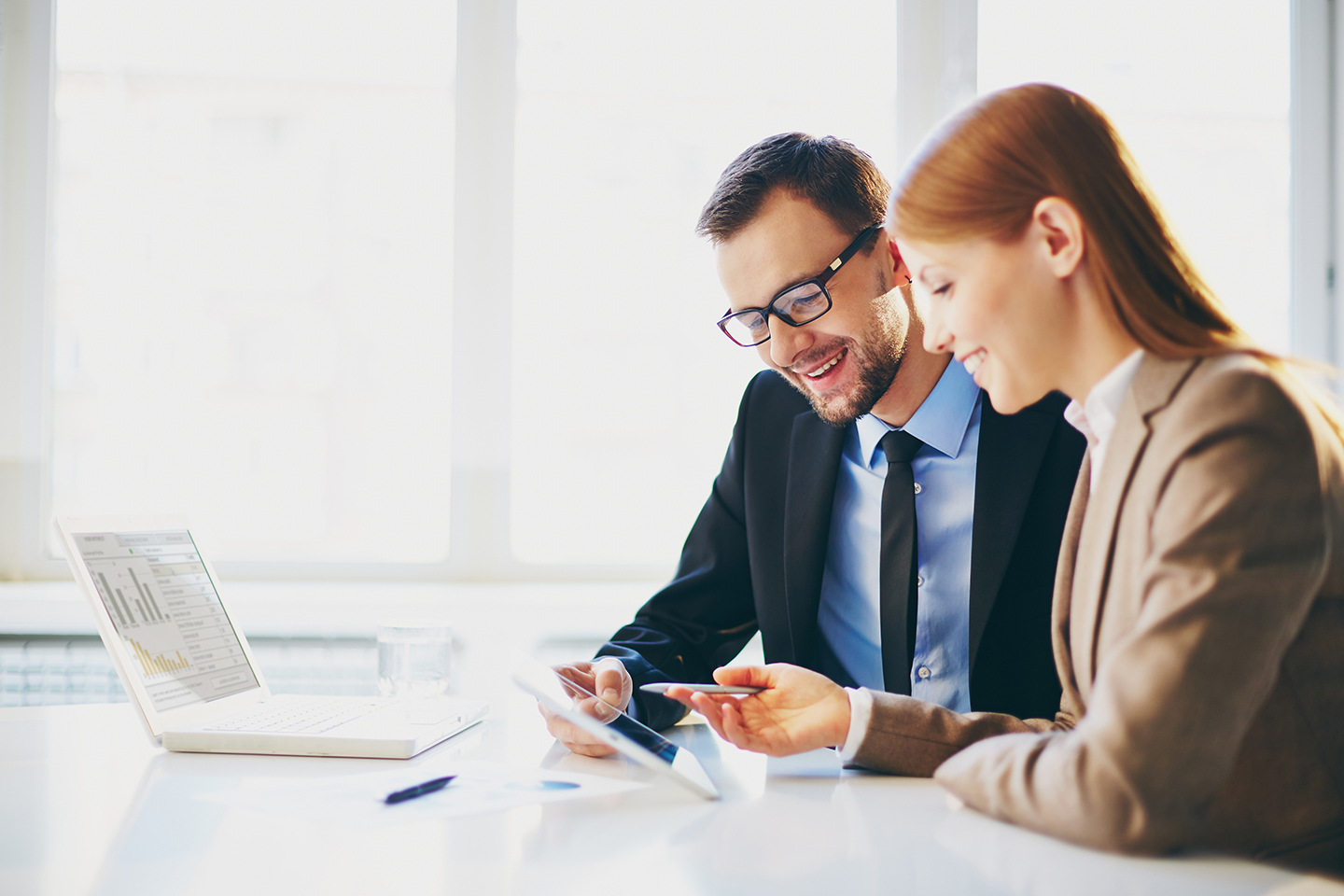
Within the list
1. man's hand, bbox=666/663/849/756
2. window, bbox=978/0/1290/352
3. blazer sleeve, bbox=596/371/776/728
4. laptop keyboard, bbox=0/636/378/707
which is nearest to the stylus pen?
man's hand, bbox=666/663/849/756

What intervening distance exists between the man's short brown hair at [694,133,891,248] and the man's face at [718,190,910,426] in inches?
0.7

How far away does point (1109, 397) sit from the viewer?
794mm

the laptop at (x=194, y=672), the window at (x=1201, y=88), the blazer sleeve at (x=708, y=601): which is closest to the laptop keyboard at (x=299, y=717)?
the laptop at (x=194, y=672)

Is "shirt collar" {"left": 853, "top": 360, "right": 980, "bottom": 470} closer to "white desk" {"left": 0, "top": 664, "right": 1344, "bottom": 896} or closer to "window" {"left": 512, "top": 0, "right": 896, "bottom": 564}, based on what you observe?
"white desk" {"left": 0, "top": 664, "right": 1344, "bottom": 896}

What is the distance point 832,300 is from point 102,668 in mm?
2105

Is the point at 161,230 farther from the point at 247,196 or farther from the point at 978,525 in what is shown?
the point at 978,525

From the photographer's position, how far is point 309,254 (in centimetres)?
263

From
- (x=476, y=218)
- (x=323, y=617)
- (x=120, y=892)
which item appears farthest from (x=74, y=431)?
(x=120, y=892)

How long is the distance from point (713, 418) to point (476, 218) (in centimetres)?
89

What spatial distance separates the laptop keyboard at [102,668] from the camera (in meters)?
2.33

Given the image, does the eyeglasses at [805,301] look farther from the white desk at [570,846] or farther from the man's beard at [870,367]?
the white desk at [570,846]

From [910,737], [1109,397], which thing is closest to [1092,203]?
[1109,397]

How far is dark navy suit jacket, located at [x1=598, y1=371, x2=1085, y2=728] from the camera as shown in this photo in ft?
4.25

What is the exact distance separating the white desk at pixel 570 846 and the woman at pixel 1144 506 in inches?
2.0
